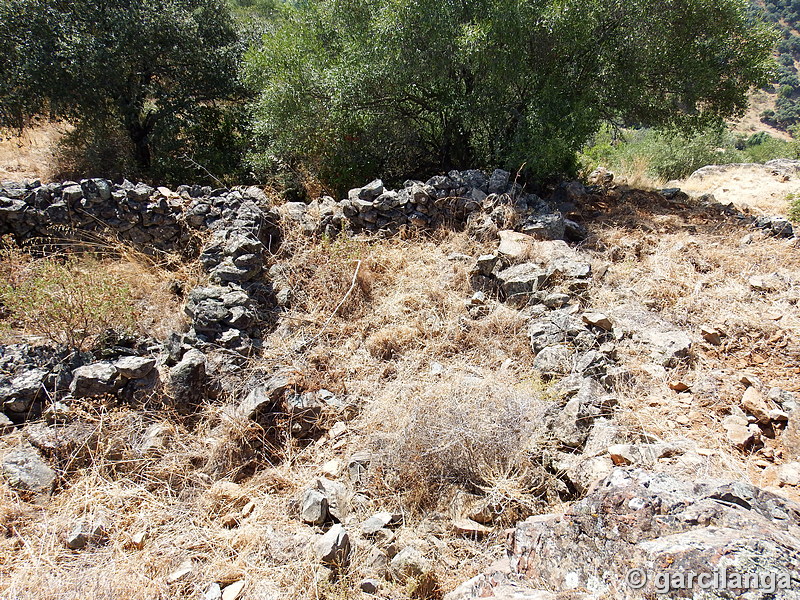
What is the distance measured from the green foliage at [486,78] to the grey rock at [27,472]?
5074mm

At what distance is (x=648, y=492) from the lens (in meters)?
2.03

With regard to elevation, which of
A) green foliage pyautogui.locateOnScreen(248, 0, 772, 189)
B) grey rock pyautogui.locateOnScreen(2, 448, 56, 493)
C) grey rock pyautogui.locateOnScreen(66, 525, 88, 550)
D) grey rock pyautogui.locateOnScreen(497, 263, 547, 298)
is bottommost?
grey rock pyautogui.locateOnScreen(66, 525, 88, 550)

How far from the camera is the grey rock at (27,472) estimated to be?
2.79 metres

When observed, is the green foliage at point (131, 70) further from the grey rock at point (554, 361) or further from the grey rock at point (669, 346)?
the grey rock at point (669, 346)

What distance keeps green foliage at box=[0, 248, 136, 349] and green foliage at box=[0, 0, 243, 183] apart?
498cm

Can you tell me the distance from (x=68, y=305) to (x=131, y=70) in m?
6.72

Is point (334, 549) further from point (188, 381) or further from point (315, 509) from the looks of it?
point (188, 381)

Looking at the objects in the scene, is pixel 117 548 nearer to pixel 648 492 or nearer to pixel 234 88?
pixel 648 492

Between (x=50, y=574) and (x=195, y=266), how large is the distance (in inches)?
137

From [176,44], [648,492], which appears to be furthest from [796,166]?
[176,44]

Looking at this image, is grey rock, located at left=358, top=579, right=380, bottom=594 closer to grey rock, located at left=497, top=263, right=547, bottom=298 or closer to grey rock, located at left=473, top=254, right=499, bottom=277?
grey rock, located at left=497, top=263, right=547, bottom=298

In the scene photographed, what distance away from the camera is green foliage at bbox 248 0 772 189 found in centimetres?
588

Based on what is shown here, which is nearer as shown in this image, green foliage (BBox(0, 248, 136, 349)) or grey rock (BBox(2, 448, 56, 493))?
grey rock (BBox(2, 448, 56, 493))

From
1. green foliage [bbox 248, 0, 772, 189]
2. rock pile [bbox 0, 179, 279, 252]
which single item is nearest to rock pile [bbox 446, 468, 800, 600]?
rock pile [bbox 0, 179, 279, 252]
